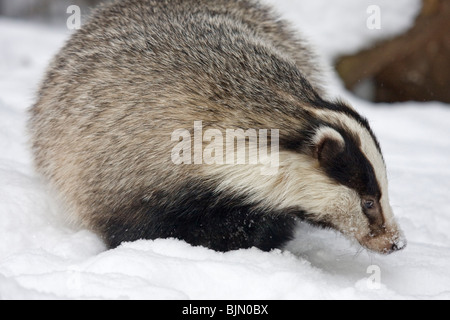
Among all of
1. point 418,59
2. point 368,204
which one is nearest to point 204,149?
point 368,204

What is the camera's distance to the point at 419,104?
372 inches

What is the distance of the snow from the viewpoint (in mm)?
3637

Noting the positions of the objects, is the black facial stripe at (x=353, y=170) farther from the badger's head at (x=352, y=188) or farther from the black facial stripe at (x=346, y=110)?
the black facial stripe at (x=346, y=110)

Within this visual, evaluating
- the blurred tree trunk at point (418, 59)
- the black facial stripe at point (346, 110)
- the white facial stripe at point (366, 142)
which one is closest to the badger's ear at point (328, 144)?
the white facial stripe at point (366, 142)

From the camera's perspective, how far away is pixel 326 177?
408 cm

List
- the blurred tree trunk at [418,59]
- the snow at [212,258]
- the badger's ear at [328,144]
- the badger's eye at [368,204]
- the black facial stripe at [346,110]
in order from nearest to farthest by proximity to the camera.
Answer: the snow at [212,258]
the badger's ear at [328,144]
the badger's eye at [368,204]
the black facial stripe at [346,110]
the blurred tree trunk at [418,59]

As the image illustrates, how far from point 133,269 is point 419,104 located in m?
6.63

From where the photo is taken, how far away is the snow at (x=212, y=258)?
11.9 ft

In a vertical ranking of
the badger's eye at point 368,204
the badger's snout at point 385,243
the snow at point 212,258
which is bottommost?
the snow at point 212,258

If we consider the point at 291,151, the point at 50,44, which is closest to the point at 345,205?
the point at 291,151

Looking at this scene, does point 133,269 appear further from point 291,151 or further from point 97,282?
point 291,151

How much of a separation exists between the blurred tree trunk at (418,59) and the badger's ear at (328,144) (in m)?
6.14

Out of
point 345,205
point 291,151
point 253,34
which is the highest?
point 253,34

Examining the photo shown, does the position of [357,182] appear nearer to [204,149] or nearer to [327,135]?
[327,135]
